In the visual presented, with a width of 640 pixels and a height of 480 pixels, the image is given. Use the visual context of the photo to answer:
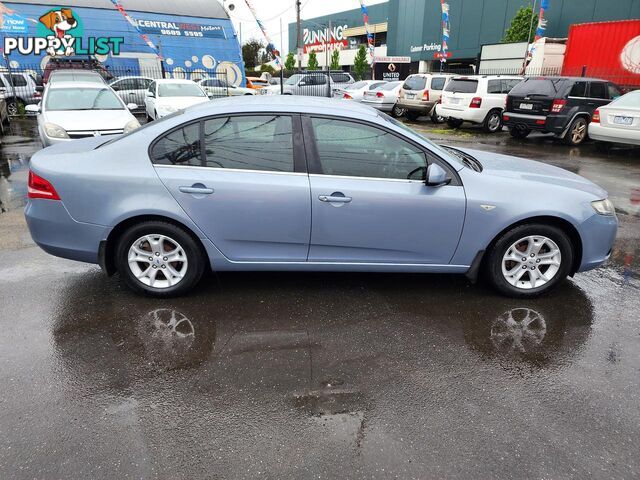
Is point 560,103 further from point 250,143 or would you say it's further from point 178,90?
point 250,143

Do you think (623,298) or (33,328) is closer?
(33,328)

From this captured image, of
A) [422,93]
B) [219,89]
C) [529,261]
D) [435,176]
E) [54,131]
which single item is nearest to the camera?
[435,176]

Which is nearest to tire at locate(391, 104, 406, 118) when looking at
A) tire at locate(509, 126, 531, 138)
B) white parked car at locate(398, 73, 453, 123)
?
white parked car at locate(398, 73, 453, 123)

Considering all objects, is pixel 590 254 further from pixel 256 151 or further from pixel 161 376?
pixel 161 376

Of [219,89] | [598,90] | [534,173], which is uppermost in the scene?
[598,90]

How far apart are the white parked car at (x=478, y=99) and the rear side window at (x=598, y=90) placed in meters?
2.73

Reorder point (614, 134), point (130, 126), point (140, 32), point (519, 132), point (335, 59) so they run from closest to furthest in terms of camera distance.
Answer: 1. point (130, 126)
2. point (614, 134)
3. point (519, 132)
4. point (140, 32)
5. point (335, 59)

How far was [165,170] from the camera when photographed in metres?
3.78

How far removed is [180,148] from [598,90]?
43.0 feet

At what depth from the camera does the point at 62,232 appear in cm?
384

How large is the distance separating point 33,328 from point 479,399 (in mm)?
3165

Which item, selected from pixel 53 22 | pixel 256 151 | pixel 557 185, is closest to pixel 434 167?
pixel 557 185

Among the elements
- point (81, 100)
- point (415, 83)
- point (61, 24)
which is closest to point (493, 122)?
point (415, 83)

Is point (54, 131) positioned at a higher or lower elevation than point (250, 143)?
lower
